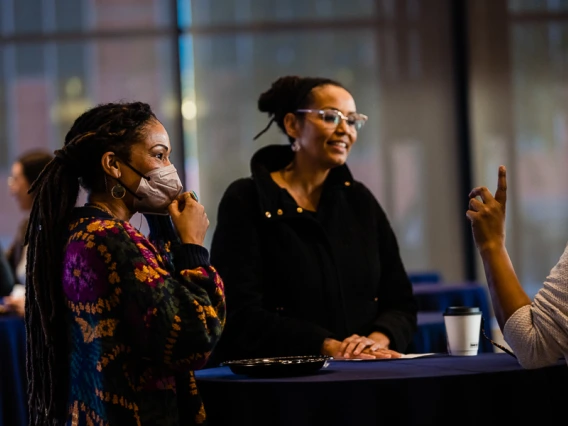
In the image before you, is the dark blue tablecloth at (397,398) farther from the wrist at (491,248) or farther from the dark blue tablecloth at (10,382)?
the dark blue tablecloth at (10,382)

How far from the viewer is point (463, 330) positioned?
2.82 metres

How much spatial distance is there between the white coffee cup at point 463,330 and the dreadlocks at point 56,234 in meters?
1.09

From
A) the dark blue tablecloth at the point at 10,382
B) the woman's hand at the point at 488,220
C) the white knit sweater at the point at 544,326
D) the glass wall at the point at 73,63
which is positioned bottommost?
the dark blue tablecloth at the point at 10,382

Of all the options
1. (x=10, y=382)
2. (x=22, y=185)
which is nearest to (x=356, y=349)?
(x=10, y=382)

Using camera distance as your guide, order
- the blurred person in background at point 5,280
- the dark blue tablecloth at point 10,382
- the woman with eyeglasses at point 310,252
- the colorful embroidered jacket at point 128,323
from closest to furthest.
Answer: the colorful embroidered jacket at point 128,323 < the woman with eyeglasses at point 310,252 < the dark blue tablecloth at point 10,382 < the blurred person in background at point 5,280

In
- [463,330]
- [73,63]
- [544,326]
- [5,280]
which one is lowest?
[5,280]

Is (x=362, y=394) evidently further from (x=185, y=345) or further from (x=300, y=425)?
(x=185, y=345)

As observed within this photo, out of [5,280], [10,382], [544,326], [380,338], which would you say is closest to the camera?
[544,326]

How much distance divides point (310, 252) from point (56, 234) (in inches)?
45.0

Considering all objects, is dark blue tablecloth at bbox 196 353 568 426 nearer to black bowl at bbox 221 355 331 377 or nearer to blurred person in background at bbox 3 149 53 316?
black bowl at bbox 221 355 331 377

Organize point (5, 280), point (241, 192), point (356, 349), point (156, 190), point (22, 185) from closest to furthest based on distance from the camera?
point (156, 190) → point (356, 349) → point (241, 192) → point (5, 280) → point (22, 185)

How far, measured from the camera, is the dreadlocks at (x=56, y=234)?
2.23 meters

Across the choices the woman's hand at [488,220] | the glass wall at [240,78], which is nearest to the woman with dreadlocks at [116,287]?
the woman's hand at [488,220]

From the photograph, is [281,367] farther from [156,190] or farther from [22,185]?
[22,185]
